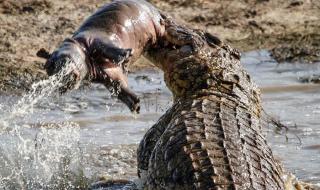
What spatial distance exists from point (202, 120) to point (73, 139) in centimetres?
247

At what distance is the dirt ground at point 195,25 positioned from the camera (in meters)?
9.64

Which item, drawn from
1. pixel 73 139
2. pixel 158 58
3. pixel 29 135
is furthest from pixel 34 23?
pixel 158 58

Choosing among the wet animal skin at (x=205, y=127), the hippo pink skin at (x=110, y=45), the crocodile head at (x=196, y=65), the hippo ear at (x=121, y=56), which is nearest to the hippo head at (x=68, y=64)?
the hippo pink skin at (x=110, y=45)

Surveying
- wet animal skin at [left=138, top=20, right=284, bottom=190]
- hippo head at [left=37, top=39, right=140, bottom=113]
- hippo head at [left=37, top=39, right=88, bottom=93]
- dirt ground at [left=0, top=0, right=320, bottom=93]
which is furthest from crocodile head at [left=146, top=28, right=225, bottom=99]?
dirt ground at [left=0, top=0, right=320, bottom=93]

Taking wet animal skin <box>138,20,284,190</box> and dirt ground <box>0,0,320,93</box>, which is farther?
dirt ground <box>0,0,320,93</box>

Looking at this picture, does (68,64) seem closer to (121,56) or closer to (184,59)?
(121,56)

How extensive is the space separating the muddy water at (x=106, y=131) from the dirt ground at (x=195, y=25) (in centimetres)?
62

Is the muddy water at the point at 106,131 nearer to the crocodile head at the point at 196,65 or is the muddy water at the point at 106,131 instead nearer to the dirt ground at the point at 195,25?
the dirt ground at the point at 195,25

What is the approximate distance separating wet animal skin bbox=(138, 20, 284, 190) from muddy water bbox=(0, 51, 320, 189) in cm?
74

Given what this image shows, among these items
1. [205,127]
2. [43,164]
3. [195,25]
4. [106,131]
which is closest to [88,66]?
[205,127]

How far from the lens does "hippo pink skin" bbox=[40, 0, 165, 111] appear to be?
374 centimetres

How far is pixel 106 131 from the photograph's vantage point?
303 inches

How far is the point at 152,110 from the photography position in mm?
8430

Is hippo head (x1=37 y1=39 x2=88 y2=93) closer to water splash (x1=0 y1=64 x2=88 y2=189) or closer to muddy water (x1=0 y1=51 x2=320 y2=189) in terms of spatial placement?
muddy water (x1=0 y1=51 x2=320 y2=189)
